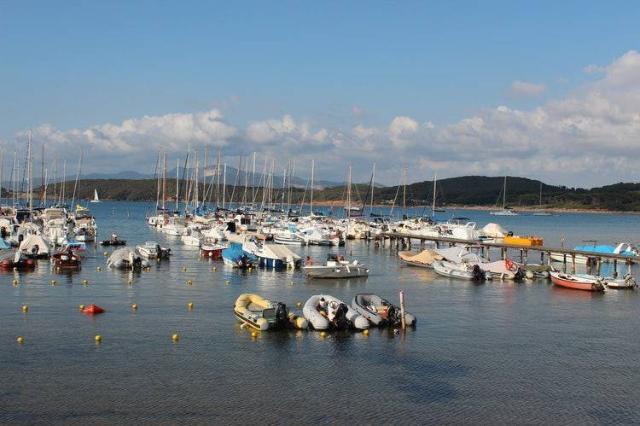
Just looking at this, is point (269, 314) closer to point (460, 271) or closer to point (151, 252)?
point (460, 271)

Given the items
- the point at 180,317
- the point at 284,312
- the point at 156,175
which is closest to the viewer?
the point at 284,312

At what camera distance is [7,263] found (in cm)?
6525

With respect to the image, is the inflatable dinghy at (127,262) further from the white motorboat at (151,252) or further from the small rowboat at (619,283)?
the small rowboat at (619,283)

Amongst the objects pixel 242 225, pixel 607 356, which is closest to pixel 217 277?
pixel 607 356

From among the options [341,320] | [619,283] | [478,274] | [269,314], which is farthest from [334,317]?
[619,283]

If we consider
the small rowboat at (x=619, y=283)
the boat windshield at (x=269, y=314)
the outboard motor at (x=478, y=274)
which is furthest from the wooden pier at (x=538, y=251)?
the boat windshield at (x=269, y=314)

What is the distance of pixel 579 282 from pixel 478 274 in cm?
917

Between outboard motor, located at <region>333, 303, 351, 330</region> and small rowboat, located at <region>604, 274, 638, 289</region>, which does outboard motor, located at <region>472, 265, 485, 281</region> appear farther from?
outboard motor, located at <region>333, 303, 351, 330</region>

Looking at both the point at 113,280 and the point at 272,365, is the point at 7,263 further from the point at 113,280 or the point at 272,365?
the point at 272,365

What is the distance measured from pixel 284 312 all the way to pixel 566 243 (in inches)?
3610

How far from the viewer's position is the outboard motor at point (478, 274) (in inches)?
2515

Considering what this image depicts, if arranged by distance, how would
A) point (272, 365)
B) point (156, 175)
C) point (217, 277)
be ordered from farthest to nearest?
point (156, 175) < point (217, 277) < point (272, 365)

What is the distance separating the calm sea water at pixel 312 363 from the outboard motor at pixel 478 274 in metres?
9.70

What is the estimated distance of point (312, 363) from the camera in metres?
32.8
